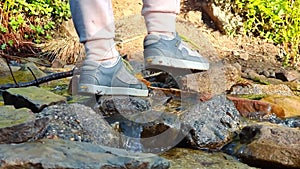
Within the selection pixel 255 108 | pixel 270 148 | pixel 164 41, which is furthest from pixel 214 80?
pixel 164 41

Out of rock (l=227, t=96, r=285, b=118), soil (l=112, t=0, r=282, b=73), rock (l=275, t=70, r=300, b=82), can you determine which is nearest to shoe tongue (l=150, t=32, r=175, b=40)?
rock (l=227, t=96, r=285, b=118)

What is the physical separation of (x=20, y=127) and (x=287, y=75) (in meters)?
3.51

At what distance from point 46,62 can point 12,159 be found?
11.9 ft

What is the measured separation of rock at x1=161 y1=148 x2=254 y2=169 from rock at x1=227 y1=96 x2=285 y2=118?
26.6 inches

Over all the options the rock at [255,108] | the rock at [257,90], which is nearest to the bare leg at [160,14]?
the rock at [255,108]

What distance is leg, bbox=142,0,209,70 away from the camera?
191 centimetres

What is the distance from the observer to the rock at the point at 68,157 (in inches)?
56.9

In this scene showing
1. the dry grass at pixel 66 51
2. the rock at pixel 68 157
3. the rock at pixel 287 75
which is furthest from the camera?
the dry grass at pixel 66 51

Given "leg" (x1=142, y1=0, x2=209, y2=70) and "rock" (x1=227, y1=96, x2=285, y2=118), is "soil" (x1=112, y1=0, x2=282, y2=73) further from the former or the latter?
"leg" (x1=142, y1=0, x2=209, y2=70)

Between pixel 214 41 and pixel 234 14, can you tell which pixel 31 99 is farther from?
pixel 234 14

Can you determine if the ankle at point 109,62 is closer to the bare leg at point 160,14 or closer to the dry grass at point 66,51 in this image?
the bare leg at point 160,14

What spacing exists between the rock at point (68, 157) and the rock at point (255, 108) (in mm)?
1181

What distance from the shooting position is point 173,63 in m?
1.95

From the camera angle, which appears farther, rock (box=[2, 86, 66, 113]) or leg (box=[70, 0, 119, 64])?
rock (box=[2, 86, 66, 113])
